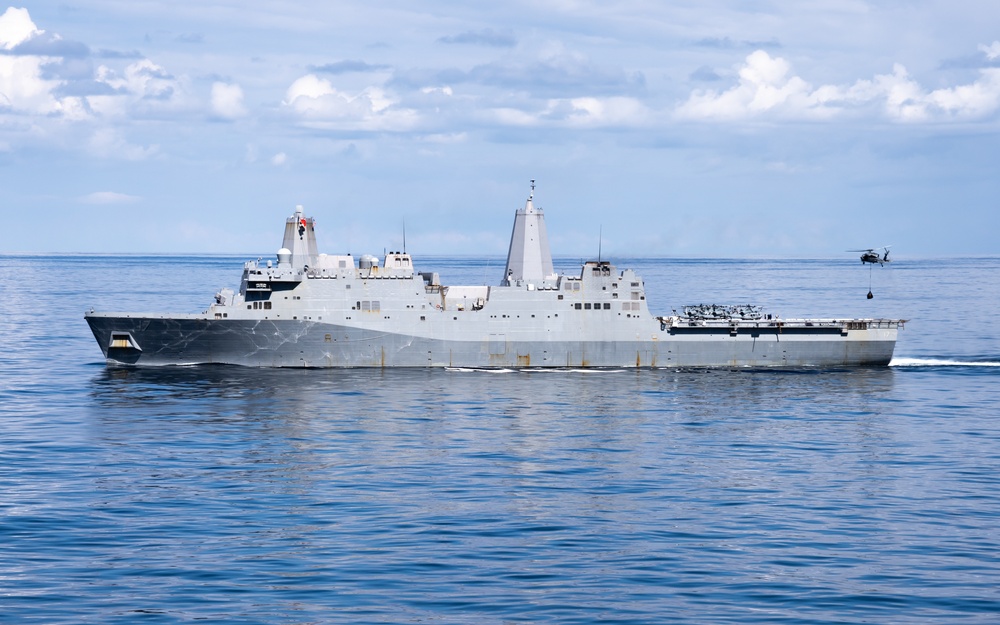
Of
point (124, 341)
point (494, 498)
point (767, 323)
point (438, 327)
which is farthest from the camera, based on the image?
point (767, 323)

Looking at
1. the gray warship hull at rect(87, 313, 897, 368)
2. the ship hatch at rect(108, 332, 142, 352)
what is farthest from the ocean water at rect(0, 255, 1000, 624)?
the gray warship hull at rect(87, 313, 897, 368)

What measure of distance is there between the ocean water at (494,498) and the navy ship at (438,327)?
1.74 metres

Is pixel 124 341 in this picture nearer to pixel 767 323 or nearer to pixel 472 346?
pixel 472 346

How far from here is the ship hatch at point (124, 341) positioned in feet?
168

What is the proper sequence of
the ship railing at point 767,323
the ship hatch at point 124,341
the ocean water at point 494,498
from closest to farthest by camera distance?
the ocean water at point 494,498
the ship hatch at point 124,341
the ship railing at point 767,323

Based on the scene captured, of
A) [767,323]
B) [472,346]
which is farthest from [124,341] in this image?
[767,323]

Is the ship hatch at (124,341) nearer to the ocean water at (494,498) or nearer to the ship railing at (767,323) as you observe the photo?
the ocean water at (494,498)

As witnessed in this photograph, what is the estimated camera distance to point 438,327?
52.1 meters

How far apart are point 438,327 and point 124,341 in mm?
14683

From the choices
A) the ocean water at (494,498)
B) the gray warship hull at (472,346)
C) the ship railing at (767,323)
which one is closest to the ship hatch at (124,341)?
the gray warship hull at (472,346)

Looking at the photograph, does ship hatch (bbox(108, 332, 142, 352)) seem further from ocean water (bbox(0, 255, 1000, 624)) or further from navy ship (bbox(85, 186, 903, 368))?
ocean water (bbox(0, 255, 1000, 624))

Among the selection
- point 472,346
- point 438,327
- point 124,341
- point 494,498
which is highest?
point 438,327

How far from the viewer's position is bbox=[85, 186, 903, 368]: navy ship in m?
51.0

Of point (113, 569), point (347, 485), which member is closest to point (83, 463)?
point (347, 485)
